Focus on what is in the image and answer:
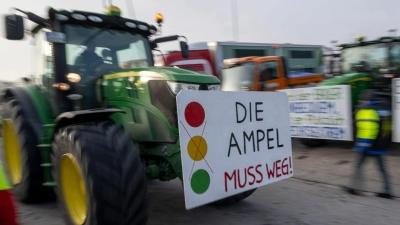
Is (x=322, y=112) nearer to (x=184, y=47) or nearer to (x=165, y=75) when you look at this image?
(x=184, y=47)

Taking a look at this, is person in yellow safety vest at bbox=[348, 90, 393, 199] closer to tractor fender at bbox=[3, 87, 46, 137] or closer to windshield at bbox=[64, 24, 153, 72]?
windshield at bbox=[64, 24, 153, 72]

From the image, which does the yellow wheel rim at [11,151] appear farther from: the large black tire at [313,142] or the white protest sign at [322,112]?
the large black tire at [313,142]

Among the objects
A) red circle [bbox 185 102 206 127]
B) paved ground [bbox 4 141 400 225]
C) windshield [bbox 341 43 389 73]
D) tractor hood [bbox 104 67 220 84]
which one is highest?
windshield [bbox 341 43 389 73]

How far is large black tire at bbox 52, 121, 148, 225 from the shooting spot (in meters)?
3.28

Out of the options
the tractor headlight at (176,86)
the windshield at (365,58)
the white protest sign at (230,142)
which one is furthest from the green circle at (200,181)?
the windshield at (365,58)

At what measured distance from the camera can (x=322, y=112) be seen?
28.7 ft

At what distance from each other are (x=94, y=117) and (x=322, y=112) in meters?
6.19

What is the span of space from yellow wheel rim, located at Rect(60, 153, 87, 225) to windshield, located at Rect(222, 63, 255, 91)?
727 cm

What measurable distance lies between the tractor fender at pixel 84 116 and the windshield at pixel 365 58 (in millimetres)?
7213

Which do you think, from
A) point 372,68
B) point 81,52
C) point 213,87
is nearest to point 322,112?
point 372,68

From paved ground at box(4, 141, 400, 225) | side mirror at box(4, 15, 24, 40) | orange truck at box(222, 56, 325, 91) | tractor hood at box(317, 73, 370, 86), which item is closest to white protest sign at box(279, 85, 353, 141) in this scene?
tractor hood at box(317, 73, 370, 86)

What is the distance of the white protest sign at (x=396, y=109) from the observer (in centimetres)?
760

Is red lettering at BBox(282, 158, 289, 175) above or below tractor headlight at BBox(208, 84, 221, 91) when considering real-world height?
below

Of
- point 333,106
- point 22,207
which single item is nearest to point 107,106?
point 22,207
